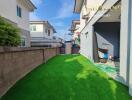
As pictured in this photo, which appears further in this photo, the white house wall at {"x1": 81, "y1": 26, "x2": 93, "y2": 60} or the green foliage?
the white house wall at {"x1": 81, "y1": 26, "x2": 93, "y2": 60}

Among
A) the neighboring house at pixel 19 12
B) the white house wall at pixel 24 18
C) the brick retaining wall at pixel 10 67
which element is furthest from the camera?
the white house wall at pixel 24 18

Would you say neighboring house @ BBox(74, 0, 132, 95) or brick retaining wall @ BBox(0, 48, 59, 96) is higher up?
neighboring house @ BBox(74, 0, 132, 95)

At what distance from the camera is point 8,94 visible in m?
5.39

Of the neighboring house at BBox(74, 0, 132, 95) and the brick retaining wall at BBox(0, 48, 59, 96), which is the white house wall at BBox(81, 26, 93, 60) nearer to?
the neighboring house at BBox(74, 0, 132, 95)

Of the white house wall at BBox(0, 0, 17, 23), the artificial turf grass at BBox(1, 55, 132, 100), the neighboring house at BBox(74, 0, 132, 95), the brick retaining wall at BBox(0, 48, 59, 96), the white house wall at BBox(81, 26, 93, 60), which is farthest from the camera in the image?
the white house wall at BBox(81, 26, 93, 60)

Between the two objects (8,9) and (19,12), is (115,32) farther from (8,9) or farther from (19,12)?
(19,12)

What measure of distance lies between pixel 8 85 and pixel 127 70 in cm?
428

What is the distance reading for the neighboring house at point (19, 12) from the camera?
36.7ft

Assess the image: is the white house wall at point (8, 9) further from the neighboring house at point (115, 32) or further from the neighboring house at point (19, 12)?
the neighboring house at point (115, 32)

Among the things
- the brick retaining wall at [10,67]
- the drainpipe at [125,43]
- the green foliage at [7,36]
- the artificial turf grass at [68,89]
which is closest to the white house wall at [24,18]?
the brick retaining wall at [10,67]

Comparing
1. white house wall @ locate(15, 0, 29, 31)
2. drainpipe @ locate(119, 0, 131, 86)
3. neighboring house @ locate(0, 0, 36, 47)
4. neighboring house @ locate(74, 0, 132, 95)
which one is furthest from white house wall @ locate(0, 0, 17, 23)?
drainpipe @ locate(119, 0, 131, 86)

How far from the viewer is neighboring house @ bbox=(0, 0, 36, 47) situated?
11184 mm

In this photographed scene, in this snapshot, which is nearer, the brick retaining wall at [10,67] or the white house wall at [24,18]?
the brick retaining wall at [10,67]

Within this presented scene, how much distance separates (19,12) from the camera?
16.6 meters
